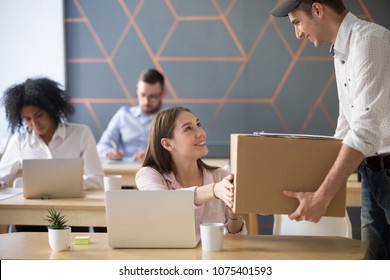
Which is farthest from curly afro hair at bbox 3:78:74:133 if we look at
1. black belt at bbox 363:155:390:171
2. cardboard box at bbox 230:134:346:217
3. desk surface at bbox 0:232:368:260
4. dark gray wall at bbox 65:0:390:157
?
black belt at bbox 363:155:390:171

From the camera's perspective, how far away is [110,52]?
5496 millimetres

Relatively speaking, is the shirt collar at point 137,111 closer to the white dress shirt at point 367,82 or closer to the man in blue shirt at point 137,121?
the man in blue shirt at point 137,121

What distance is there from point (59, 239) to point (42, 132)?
5.91ft

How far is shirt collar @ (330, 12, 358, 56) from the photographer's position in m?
2.38

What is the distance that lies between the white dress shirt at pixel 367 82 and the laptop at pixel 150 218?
544 mm

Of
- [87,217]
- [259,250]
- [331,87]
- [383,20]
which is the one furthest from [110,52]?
[259,250]

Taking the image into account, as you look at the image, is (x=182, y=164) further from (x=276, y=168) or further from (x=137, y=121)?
(x=137, y=121)

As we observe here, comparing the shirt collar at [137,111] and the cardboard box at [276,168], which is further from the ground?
the shirt collar at [137,111]

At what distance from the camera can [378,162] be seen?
7.71ft

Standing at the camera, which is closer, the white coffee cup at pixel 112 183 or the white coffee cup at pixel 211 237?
the white coffee cup at pixel 211 237

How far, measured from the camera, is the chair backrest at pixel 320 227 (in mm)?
3143

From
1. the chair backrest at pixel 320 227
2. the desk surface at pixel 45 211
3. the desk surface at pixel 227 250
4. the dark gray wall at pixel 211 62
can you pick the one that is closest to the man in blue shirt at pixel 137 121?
the dark gray wall at pixel 211 62

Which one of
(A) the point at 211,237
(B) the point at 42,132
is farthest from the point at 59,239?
(B) the point at 42,132
